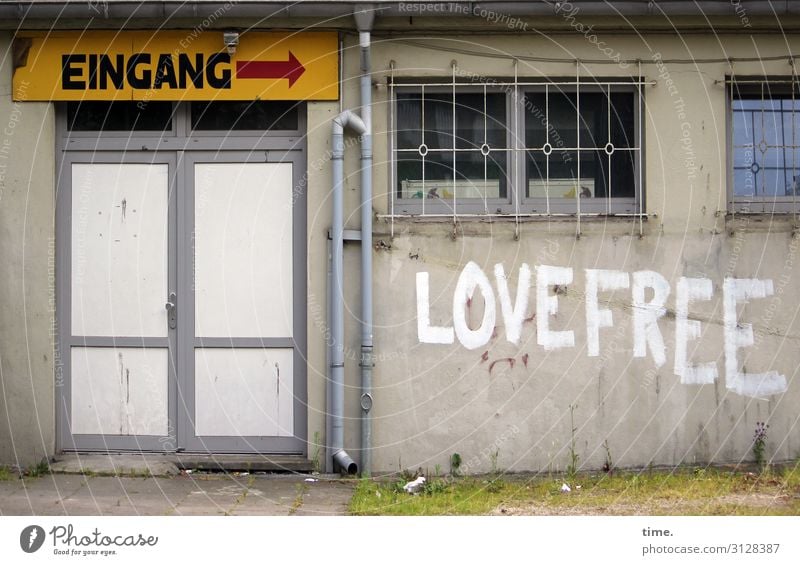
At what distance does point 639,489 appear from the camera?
8.17 meters

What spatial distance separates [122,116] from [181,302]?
1.58 metres

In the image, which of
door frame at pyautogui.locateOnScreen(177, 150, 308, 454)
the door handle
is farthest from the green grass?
the door handle

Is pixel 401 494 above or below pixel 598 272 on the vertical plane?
below

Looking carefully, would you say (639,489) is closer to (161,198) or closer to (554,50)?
(554,50)

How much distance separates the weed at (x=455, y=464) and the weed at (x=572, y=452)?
862 mm

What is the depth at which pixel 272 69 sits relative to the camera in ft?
28.2

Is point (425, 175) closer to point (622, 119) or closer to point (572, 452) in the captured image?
point (622, 119)

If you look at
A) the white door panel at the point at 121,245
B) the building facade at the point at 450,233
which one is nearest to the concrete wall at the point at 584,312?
the building facade at the point at 450,233

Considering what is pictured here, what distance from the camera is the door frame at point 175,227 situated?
344 inches

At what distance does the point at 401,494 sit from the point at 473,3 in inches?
147

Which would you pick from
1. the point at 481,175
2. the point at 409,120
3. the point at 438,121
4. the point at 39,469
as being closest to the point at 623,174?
the point at 481,175

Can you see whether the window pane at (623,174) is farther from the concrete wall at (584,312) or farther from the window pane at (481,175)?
the window pane at (481,175)

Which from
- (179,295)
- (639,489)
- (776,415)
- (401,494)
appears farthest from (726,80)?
(179,295)

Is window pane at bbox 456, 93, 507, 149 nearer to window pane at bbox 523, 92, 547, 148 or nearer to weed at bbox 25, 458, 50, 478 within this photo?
window pane at bbox 523, 92, 547, 148
